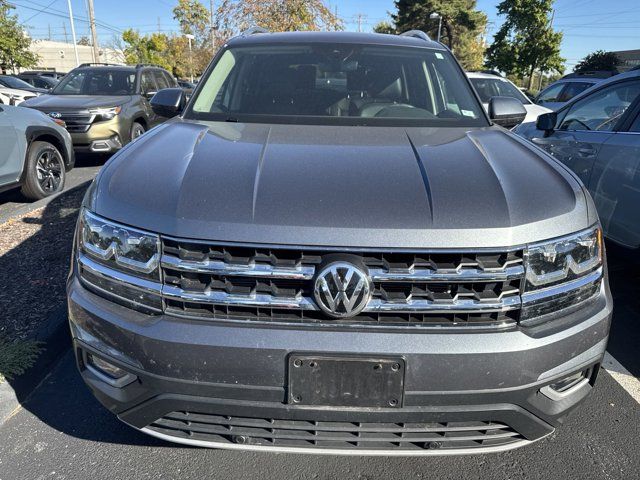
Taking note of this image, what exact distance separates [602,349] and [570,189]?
643 mm

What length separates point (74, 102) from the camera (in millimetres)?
8781

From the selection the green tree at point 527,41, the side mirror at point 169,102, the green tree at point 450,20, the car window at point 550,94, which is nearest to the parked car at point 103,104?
the side mirror at point 169,102

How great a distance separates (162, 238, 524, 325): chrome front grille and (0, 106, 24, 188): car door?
5015 millimetres

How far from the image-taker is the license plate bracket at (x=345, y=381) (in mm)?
1666

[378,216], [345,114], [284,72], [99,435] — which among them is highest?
[284,72]

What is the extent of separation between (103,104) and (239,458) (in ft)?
26.3

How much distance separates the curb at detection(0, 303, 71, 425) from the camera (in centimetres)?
262

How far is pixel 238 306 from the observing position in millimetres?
1724

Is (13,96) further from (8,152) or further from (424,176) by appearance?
(424,176)

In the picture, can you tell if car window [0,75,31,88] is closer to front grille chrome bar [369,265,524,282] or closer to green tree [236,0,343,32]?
green tree [236,0,343,32]

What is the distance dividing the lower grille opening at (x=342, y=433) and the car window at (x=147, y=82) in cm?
945

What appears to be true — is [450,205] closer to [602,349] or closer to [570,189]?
[570,189]

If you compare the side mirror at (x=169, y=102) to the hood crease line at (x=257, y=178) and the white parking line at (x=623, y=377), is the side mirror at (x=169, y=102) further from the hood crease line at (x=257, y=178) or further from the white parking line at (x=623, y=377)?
the white parking line at (x=623, y=377)

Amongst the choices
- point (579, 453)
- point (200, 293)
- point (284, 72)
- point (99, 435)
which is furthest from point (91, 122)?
point (579, 453)
